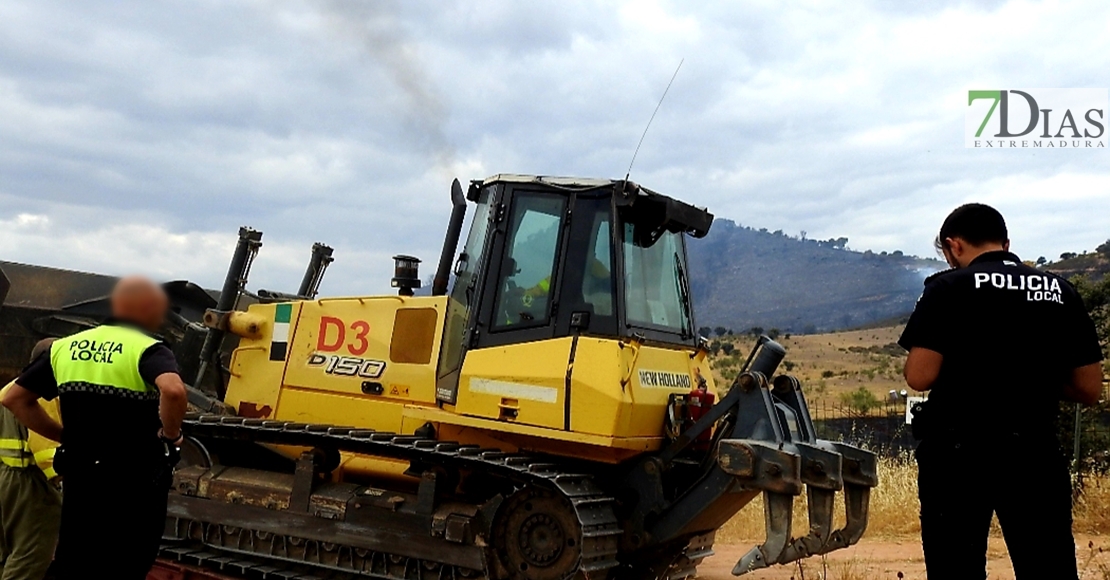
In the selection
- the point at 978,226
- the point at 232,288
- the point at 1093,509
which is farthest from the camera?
the point at 1093,509

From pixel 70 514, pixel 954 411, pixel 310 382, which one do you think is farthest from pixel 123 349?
pixel 954 411

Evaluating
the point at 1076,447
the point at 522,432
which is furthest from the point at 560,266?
the point at 1076,447

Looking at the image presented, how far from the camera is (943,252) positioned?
15.2 ft

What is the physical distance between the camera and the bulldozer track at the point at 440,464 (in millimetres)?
6125

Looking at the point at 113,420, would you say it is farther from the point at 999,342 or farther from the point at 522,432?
the point at 999,342

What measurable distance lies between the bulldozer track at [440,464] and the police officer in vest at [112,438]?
2.11 metres

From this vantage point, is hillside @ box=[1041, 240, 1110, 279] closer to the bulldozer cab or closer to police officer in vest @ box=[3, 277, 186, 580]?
the bulldozer cab

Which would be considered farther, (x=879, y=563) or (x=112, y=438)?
(x=879, y=563)

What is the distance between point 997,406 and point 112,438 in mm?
4102

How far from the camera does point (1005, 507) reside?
157 inches

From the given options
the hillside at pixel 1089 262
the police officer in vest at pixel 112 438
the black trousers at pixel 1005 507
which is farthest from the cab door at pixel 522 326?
the hillside at pixel 1089 262

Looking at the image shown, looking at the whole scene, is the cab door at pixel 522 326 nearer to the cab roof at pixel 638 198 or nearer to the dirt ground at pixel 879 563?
the cab roof at pixel 638 198

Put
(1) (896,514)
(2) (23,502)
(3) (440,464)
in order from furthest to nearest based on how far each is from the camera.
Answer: (1) (896,514) < (3) (440,464) < (2) (23,502)

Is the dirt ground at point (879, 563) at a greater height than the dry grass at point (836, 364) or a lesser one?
lesser
